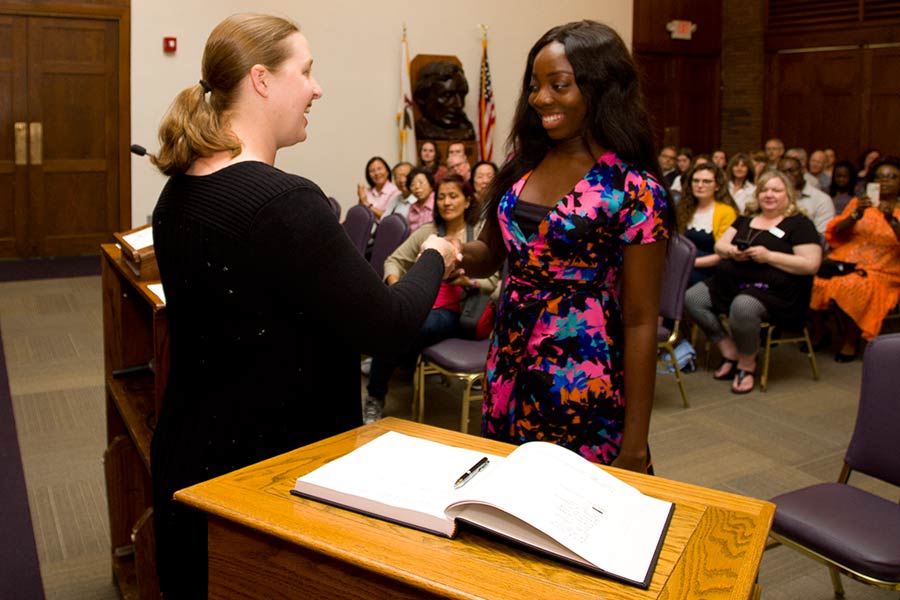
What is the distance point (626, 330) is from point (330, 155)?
29.2 ft

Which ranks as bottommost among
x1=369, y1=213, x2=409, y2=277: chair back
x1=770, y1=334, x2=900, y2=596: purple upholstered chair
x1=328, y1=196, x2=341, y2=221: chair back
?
x1=770, y1=334, x2=900, y2=596: purple upholstered chair

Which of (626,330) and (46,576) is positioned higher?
(626,330)

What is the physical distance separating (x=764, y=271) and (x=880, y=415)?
2909 millimetres

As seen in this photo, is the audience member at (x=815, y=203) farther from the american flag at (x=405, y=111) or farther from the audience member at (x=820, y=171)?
the american flag at (x=405, y=111)

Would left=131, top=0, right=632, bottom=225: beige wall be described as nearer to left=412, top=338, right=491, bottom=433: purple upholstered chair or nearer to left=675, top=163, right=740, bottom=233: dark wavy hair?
left=675, top=163, right=740, bottom=233: dark wavy hair

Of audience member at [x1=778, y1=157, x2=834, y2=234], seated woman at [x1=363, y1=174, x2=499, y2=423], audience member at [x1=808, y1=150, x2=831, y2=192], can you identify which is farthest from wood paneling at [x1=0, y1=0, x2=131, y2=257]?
audience member at [x1=808, y1=150, x2=831, y2=192]

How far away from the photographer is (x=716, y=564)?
1.06m

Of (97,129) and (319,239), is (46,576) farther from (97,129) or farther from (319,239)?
(97,129)

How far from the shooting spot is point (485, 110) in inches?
437

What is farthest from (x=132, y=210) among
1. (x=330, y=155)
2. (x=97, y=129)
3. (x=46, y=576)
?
(x=46, y=576)

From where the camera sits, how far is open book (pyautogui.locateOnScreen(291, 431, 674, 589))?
1.04 meters

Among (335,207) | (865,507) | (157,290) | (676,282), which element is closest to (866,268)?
(676,282)

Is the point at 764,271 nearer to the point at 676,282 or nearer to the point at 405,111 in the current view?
the point at 676,282

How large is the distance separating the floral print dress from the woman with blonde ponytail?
1.05 feet
